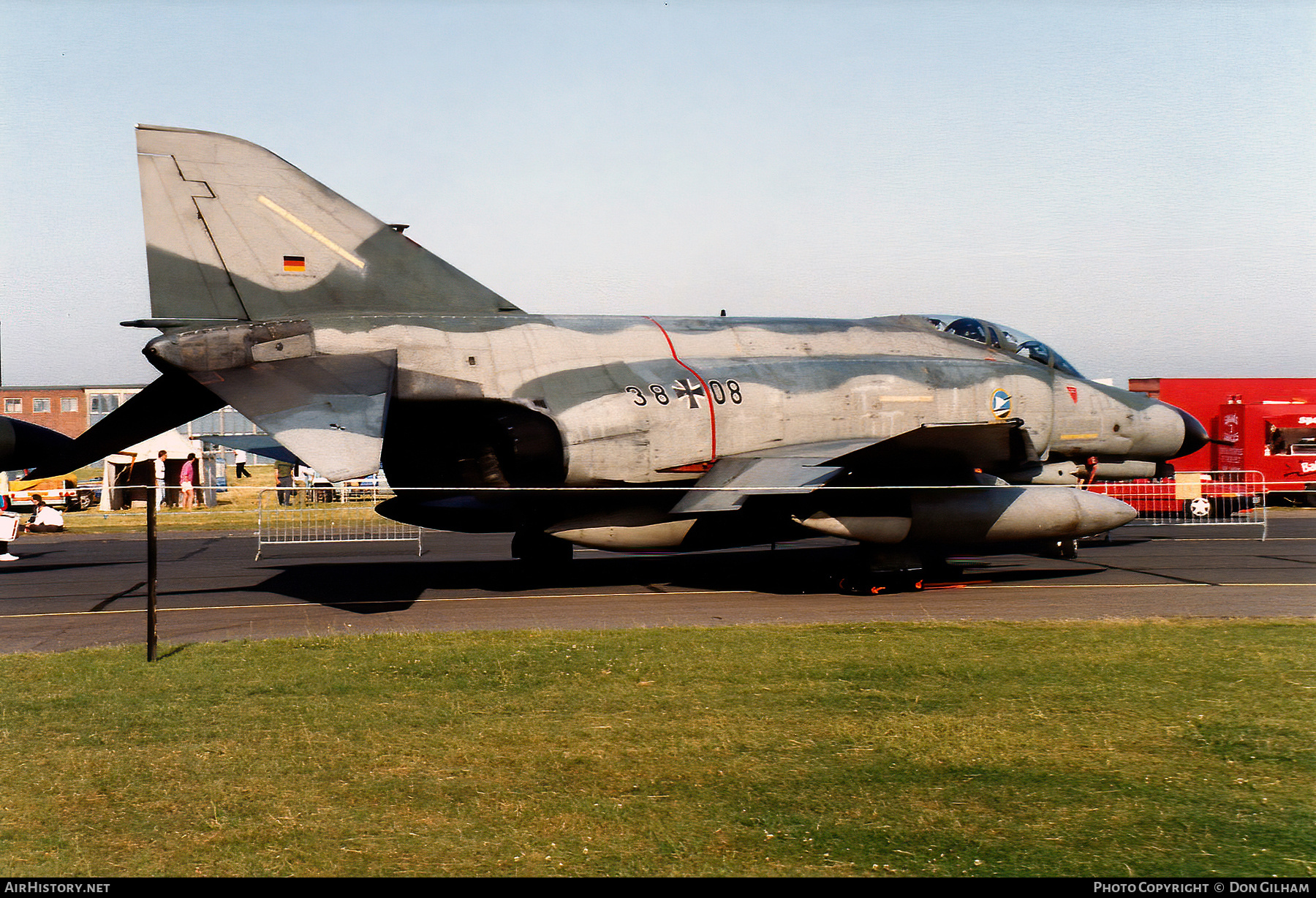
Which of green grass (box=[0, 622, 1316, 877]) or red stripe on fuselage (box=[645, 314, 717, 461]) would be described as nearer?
green grass (box=[0, 622, 1316, 877])

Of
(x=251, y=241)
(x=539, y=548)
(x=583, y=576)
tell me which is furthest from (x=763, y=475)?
(x=251, y=241)

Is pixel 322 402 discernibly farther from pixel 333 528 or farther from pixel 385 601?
pixel 333 528

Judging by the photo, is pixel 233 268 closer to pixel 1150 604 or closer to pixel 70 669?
pixel 70 669

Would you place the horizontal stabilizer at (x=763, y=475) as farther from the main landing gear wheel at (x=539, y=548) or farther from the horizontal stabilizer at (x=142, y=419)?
the horizontal stabilizer at (x=142, y=419)

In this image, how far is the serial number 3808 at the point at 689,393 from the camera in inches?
527

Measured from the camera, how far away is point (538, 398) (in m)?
12.9

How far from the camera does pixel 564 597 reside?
13.2 meters

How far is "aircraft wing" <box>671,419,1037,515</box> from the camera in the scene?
12.5 meters

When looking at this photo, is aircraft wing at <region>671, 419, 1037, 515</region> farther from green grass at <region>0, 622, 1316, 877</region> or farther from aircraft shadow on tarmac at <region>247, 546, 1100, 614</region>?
green grass at <region>0, 622, 1316, 877</region>

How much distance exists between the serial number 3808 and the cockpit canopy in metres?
4.42

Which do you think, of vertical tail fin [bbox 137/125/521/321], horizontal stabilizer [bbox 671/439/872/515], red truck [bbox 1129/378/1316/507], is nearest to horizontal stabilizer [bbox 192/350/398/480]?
vertical tail fin [bbox 137/125/521/321]

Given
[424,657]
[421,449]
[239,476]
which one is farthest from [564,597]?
[239,476]

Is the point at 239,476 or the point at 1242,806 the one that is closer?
the point at 1242,806

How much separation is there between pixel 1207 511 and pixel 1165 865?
2337 cm
